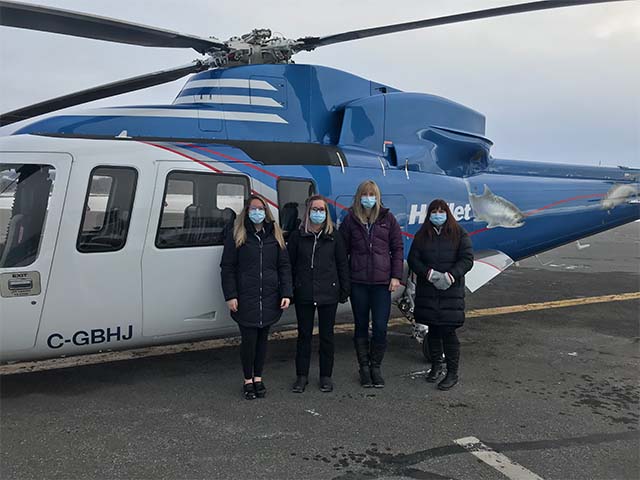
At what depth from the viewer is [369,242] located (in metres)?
4.50

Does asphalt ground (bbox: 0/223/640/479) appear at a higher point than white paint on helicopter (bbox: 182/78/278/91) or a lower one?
lower

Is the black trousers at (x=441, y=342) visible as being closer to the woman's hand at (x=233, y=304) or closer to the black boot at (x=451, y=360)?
the black boot at (x=451, y=360)

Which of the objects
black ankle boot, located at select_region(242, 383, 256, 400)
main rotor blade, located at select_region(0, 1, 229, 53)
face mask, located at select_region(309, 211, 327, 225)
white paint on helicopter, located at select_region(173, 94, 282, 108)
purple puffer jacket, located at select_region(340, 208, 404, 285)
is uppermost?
main rotor blade, located at select_region(0, 1, 229, 53)

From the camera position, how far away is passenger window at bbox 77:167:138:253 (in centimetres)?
404

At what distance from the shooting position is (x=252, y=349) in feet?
14.3

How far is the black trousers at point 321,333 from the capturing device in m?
4.46

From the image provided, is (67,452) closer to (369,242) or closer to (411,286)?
(369,242)

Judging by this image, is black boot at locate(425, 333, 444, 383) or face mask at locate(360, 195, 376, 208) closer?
face mask at locate(360, 195, 376, 208)

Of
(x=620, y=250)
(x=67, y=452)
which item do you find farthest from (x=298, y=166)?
(x=620, y=250)

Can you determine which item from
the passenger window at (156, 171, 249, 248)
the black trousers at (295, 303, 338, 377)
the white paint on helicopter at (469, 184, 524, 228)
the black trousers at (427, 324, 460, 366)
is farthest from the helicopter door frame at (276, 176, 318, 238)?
the white paint on helicopter at (469, 184, 524, 228)

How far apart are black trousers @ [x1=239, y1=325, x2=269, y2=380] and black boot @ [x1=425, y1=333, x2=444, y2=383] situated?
1.58 m

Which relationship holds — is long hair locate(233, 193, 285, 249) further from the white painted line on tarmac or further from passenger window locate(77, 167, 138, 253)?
the white painted line on tarmac

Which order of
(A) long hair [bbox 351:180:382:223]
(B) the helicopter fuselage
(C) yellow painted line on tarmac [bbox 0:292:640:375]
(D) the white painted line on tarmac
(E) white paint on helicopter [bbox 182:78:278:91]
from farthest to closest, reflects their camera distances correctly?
(E) white paint on helicopter [bbox 182:78:278:91] < (C) yellow painted line on tarmac [bbox 0:292:640:375] < (A) long hair [bbox 351:180:382:223] < (B) the helicopter fuselage < (D) the white painted line on tarmac

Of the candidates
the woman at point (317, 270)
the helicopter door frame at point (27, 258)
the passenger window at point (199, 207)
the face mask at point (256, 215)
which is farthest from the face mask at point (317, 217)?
the helicopter door frame at point (27, 258)
